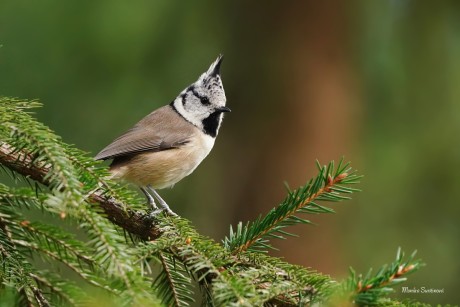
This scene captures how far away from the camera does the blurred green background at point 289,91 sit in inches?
248

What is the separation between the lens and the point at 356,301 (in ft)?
5.76

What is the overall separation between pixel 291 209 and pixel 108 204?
2.18 feet

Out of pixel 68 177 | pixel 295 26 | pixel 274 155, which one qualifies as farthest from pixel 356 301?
pixel 295 26

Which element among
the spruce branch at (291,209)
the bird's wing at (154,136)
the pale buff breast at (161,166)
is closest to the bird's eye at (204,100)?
the bird's wing at (154,136)

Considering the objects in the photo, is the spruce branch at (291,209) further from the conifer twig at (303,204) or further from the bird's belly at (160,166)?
the bird's belly at (160,166)

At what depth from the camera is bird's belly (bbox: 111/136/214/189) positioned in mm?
4141

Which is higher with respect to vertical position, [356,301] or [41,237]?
[356,301]

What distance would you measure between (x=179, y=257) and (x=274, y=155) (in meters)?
4.24

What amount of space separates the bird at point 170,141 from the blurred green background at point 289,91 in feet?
5.79

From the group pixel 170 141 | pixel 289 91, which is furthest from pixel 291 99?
pixel 170 141

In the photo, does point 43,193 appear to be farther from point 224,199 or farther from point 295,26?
point 295,26

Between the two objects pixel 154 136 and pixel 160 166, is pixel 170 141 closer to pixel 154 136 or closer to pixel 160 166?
pixel 154 136

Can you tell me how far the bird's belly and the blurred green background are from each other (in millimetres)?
2067

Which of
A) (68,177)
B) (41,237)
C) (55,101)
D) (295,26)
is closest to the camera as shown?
(68,177)
